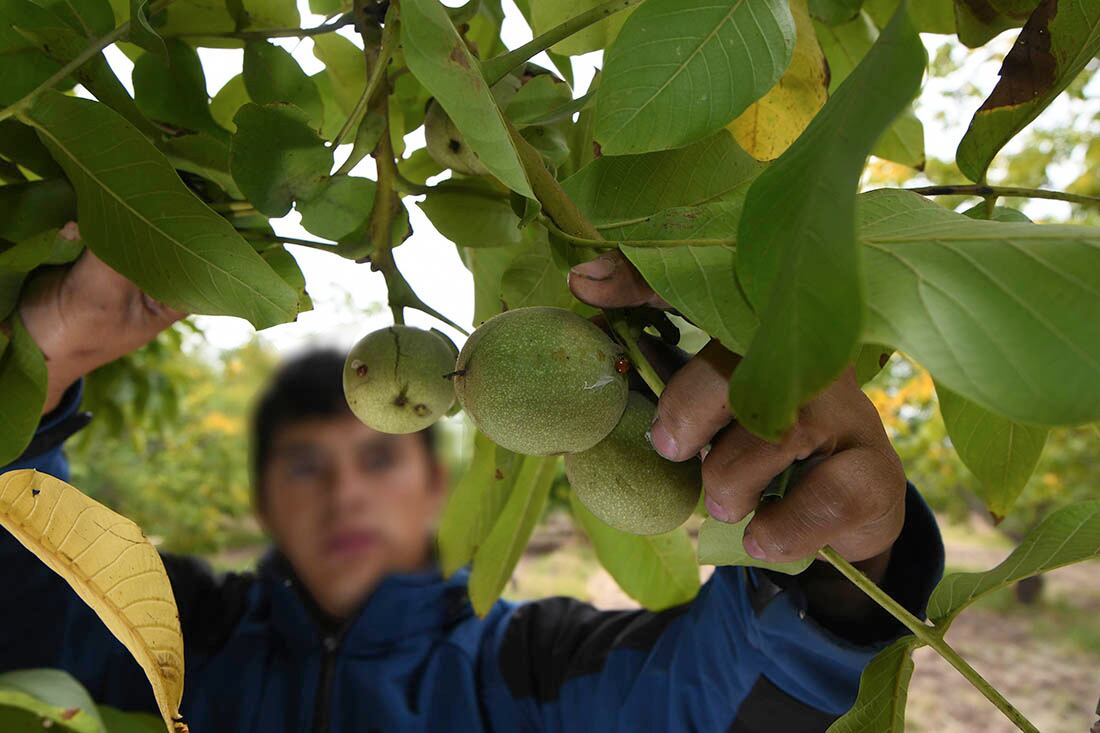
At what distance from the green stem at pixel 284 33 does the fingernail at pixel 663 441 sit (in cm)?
47

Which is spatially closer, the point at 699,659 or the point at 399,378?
the point at 399,378

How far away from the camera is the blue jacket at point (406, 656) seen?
135cm

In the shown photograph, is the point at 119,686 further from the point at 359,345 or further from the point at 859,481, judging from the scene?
the point at 859,481

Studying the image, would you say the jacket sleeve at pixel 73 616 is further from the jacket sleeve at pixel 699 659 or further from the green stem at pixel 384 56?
the green stem at pixel 384 56

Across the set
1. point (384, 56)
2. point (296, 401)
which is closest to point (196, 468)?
point (296, 401)

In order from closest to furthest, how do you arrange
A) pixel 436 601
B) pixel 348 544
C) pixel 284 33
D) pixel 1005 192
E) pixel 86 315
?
pixel 1005 192
pixel 284 33
pixel 86 315
pixel 436 601
pixel 348 544

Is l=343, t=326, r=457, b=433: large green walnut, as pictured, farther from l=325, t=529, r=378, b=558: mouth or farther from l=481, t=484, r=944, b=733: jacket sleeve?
l=325, t=529, r=378, b=558: mouth

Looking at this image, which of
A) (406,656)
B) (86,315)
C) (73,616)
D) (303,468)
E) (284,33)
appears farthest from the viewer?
(303,468)

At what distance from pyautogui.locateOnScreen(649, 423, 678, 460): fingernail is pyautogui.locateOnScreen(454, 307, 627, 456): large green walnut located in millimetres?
40

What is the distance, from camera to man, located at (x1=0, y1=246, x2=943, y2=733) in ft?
1.89

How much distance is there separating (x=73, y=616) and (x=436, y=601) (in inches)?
31.4

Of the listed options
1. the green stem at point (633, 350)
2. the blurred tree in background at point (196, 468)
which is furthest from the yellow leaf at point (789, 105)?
the blurred tree in background at point (196, 468)

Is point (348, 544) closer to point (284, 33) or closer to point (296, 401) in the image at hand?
point (296, 401)

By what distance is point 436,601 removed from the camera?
2033 millimetres
